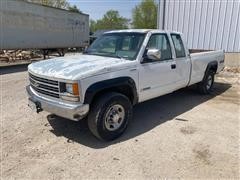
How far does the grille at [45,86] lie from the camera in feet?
11.9

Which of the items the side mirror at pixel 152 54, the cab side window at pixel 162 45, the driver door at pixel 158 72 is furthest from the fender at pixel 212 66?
the side mirror at pixel 152 54

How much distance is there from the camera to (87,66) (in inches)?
148

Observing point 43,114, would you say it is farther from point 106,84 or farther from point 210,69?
point 210,69

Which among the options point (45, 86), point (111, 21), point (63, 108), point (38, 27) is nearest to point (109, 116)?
point (63, 108)

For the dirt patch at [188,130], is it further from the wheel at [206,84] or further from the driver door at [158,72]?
the wheel at [206,84]

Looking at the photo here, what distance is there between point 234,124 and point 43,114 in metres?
4.14

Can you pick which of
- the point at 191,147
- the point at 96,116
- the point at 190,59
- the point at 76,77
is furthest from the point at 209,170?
the point at 190,59

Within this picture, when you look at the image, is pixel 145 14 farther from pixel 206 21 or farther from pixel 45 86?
pixel 45 86

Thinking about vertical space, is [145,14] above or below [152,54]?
above

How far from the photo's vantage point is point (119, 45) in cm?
484

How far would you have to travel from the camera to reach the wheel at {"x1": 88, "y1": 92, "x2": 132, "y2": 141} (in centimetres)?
370

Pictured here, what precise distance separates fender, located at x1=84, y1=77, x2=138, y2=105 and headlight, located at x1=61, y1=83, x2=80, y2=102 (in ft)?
0.55

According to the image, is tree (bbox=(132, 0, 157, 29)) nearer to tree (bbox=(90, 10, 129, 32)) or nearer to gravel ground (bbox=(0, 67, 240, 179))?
tree (bbox=(90, 10, 129, 32))

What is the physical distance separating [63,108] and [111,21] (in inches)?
2796
